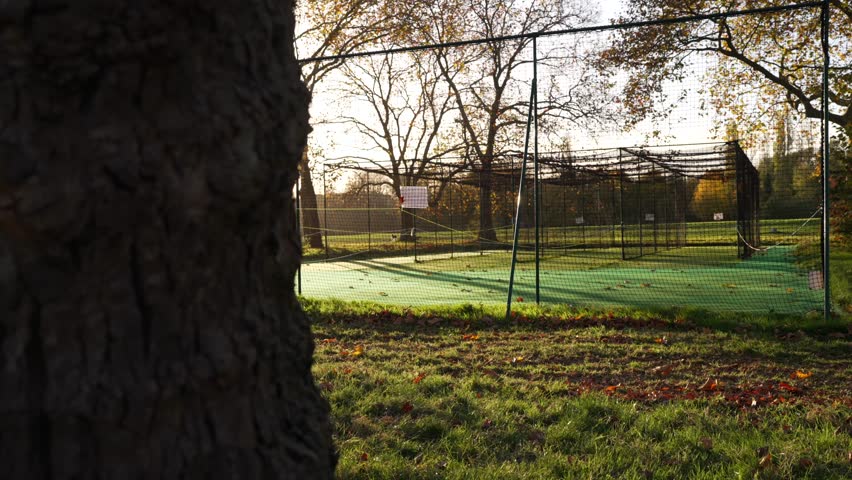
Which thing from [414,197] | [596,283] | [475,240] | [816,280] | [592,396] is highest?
[414,197]

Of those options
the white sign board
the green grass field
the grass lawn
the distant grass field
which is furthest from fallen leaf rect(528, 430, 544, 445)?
the distant grass field

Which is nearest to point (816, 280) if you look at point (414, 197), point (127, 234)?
point (414, 197)

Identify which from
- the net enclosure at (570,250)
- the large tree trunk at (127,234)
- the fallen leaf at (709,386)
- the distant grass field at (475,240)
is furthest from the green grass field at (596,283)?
the large tree trunk at (127,234)

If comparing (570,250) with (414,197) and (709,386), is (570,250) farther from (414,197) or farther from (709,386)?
(709,386)

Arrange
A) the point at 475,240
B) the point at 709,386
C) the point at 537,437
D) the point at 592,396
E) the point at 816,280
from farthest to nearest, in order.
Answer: the point at 475,240 → the point at 816,280 → the point at 709,386 → the point at 592,396 → the point at 537,437

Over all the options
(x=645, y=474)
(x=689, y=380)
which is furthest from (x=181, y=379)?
(x=689, y=380)

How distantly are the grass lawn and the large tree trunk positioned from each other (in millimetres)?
1643

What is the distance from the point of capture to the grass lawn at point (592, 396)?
2742mm

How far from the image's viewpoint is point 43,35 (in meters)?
0.97

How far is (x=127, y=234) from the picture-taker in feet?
3.36

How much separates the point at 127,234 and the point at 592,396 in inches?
128

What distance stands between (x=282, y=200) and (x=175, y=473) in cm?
53

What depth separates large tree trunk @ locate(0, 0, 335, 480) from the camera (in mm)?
981

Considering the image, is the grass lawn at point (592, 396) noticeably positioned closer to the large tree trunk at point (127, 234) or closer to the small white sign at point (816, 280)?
the large tree trunk at point (127, 234)
